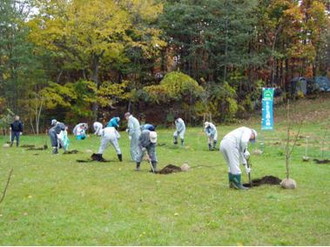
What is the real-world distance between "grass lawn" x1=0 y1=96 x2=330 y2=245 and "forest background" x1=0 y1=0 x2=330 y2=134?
1997 centimetres

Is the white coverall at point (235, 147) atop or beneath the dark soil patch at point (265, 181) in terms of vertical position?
atop

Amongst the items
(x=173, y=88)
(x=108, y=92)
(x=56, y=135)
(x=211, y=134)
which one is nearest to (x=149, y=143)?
(x=56, y=135)

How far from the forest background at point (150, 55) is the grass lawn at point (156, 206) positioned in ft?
65.5

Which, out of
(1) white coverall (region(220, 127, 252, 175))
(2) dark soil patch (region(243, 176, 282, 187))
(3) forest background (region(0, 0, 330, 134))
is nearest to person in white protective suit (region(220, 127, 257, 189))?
(1) white coverall (region(220, 127, 252, 175))

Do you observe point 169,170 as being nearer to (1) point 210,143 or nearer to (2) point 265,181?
(2) point 265,181

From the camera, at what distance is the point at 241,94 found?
1745 inches

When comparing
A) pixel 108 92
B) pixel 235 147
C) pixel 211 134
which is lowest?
pixel 211 134

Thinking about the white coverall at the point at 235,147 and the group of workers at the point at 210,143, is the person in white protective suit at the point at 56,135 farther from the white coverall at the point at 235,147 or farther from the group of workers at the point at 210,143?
the white coverall at the point at 235,147

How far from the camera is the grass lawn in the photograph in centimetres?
725

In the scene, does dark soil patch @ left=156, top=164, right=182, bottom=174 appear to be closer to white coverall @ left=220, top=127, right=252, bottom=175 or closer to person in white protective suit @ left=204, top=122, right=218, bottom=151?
white coverall @ left=220, top=127, right=252, bottom=175

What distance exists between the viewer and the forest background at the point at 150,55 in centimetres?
3559

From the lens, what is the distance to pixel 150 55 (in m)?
39.2

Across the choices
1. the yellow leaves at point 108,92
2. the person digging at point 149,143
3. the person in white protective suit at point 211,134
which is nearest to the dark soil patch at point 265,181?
the person digging at point 149,143

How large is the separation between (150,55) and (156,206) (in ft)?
100
